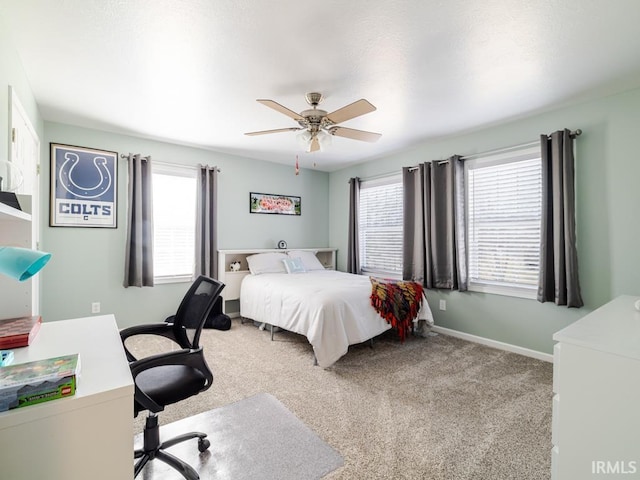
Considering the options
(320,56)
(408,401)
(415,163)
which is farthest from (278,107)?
(415,163)

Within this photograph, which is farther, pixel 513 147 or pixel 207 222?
pixel 207 222

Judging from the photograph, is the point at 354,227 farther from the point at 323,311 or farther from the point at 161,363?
the point at 161,363

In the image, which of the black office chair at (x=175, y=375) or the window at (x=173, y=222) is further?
the window at (x=173, y=222)

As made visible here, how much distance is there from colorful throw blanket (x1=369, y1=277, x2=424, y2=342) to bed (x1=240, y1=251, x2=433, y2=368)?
7 centimetres

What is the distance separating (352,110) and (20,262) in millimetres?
2096

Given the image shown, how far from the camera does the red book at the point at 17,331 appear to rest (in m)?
1.18

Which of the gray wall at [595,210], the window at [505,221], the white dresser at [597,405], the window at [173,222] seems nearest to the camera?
the white dresser at [597,405]

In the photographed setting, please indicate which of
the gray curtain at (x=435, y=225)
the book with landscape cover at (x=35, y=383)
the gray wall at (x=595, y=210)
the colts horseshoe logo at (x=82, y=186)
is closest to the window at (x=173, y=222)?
the colts horseshoe logo at (x=82, y=186)

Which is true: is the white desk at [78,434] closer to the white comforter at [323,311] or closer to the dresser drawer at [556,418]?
the dresser drawer at [556,418]

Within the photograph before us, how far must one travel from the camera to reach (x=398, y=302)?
3248mm

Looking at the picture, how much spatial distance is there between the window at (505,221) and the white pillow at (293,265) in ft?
7.19

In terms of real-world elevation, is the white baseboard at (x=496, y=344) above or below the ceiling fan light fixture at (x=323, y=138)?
below

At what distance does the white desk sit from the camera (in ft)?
2.40

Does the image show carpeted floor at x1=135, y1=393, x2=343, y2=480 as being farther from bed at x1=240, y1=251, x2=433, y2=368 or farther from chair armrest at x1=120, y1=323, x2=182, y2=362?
bed at x1=240, y1=251, x2=433, y2=368
